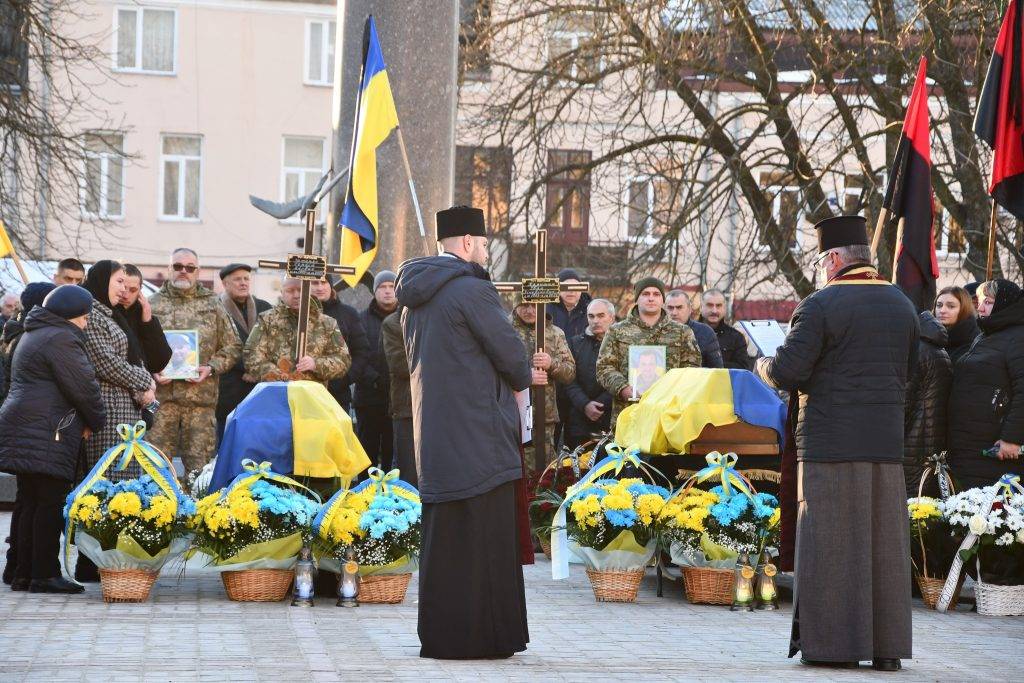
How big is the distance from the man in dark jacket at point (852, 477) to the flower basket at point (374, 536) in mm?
2493

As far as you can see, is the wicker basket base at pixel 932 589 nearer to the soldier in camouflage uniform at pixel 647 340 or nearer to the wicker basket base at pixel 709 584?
A: the wicker basket base at pixel 709 584

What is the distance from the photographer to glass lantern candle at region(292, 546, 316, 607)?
9.05 metres

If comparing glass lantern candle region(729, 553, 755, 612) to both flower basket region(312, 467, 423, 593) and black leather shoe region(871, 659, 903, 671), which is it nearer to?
flower basket region(312, 467, 423, 593)

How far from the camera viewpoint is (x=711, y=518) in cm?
938

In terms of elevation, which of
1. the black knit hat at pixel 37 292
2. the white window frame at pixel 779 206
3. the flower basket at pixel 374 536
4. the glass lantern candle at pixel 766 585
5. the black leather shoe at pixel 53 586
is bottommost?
the black leather shoe at pixel 53 586

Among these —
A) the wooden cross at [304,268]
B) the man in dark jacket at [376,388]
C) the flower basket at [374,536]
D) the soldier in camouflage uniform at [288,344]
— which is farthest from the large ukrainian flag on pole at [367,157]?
the flower basket at [374,536]

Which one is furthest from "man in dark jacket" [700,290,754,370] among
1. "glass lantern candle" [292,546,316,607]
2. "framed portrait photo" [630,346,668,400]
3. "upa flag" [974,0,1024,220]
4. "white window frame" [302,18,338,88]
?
"white window frame" [302,18,338,88]

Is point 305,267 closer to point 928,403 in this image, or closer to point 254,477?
point 254,477

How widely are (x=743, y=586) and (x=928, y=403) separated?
1.98 metres

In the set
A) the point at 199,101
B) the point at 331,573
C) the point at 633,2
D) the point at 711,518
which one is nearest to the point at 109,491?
the point at 331,573

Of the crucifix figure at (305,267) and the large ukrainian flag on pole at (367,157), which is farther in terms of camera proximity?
the large ukrainian flag on pole at (367,157)

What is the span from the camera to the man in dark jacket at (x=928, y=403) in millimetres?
10336

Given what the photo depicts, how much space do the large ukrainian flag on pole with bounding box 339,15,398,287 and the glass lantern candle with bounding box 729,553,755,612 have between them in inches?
156

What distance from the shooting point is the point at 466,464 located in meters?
7.31
